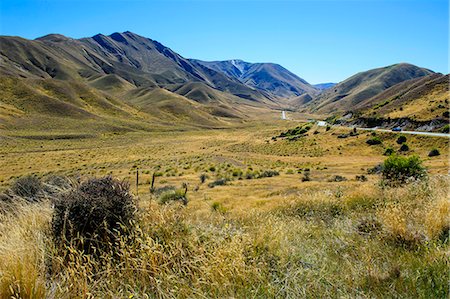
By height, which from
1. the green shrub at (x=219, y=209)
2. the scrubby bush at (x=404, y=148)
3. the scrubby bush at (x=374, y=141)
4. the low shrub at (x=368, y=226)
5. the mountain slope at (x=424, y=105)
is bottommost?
the green shrub at (x=219, y=209)

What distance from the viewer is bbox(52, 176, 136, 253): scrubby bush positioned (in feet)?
15.0

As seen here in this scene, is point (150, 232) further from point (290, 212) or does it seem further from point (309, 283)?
point (290, 212)

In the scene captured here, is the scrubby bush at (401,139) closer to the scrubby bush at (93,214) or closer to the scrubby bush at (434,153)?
the scrubby bush at (434,153)

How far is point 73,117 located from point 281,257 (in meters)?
130

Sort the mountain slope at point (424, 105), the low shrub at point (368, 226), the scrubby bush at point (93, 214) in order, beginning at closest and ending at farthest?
1. the scrubby bush at point (93, 214)
2. the low shrub at point (368, 226)
3. the mountain slope at point (424, 105)

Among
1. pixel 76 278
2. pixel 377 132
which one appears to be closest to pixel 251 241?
pixel 76 278

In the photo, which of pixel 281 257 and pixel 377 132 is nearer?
pixel 281 257

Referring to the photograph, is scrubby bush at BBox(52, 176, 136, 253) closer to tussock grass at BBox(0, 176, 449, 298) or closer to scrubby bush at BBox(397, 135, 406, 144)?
tussock grass at BBox(0, 176, 449, 298)

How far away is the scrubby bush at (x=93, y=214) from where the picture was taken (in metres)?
4.57

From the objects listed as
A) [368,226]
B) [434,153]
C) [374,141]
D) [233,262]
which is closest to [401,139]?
[374,141]

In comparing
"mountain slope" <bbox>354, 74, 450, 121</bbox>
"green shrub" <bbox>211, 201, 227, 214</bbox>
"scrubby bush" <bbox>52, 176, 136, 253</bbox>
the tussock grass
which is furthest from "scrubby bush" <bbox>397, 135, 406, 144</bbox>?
"scrubby bush" <bbox>52, 176, 136, 253</bbox>

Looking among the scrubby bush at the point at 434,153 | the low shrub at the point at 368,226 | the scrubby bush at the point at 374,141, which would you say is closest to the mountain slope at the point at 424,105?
the scrubby bush at the point at 374,141

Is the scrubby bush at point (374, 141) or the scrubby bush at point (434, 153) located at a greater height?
the scrubby bush at point (374, 141)

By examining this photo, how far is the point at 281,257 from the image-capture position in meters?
4.26
